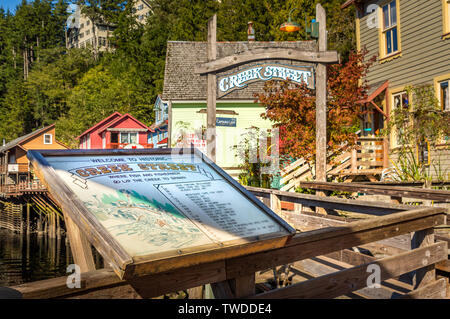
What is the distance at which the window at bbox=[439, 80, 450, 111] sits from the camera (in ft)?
42.0

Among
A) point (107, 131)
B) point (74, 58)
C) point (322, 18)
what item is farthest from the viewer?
point (74, 58)

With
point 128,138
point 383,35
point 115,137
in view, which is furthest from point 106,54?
point 383,35

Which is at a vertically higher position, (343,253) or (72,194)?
(72,194)

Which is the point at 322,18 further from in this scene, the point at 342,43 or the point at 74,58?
the point at 74,58

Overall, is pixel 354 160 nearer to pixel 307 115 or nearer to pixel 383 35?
pixel 307 115

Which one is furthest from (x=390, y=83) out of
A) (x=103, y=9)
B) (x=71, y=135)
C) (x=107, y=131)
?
(x=103, y=9)

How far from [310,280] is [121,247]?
1.26 metres

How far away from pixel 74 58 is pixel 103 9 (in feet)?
46.4

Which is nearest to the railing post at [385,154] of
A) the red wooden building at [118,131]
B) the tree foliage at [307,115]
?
the tree foliage at [307,115]

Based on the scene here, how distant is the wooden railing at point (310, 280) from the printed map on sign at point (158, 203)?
167 mm

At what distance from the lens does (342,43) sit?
29.1 metres

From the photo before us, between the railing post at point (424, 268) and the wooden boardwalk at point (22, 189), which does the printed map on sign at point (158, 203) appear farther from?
the wooden boardwalk at point (22, 189)

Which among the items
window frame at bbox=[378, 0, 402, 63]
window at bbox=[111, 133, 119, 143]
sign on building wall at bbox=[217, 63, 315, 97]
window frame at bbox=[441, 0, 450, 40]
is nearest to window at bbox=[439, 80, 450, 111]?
window frame at bbox=[441, 0, 450, 40]

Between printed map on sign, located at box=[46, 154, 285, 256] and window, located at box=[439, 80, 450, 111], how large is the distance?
40.2ft
